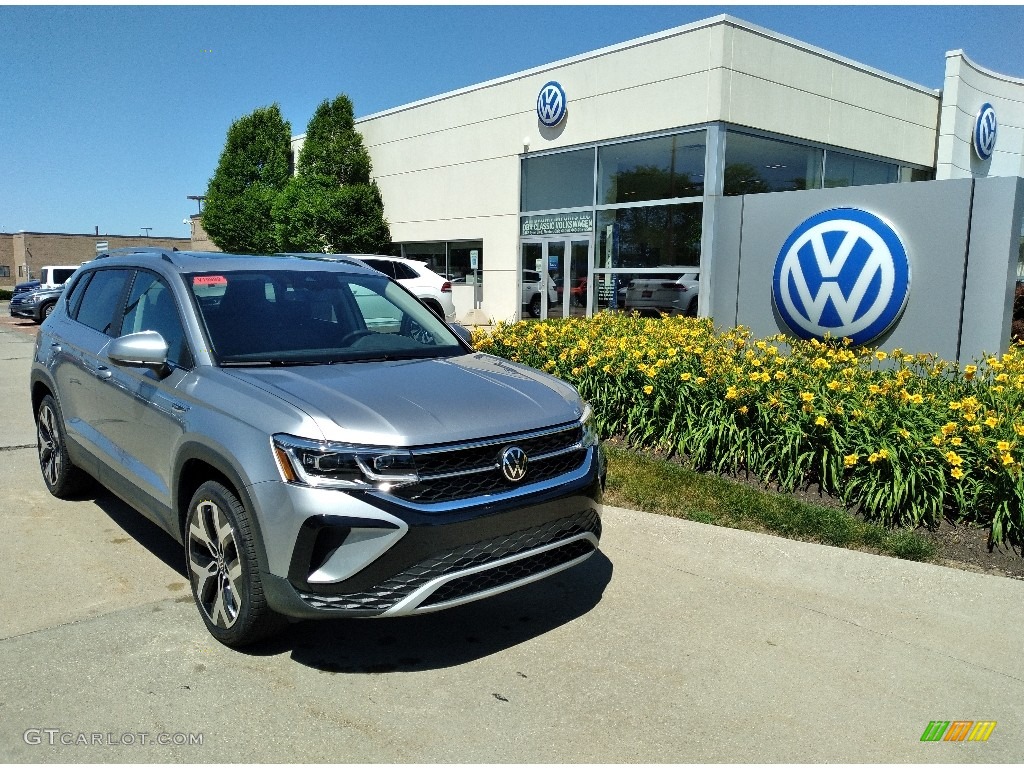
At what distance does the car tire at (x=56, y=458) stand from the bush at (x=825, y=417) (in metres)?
3.98

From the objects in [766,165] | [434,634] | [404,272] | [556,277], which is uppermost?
[766,165]

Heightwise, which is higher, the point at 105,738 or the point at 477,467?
the point at 477,467

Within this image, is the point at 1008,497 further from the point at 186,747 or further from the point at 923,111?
the point at 923,111

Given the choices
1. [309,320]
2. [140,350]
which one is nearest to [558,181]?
[309,320]

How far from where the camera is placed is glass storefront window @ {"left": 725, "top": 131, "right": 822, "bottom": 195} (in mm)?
15883

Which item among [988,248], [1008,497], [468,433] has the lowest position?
[1008,497]

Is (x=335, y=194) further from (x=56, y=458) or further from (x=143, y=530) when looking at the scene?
(x=143, y=530)

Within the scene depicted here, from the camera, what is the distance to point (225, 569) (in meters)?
3.44

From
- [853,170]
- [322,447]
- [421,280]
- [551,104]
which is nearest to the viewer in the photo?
[322,447]

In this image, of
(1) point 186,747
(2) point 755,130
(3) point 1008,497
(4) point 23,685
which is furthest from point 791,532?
(2) point 755,130

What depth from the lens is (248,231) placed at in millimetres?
30000

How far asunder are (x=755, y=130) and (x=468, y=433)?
14.8m

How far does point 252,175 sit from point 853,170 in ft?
67.7

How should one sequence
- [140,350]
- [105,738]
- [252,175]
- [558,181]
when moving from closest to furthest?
[105,738], [140,350], [558,181], [252,175]
